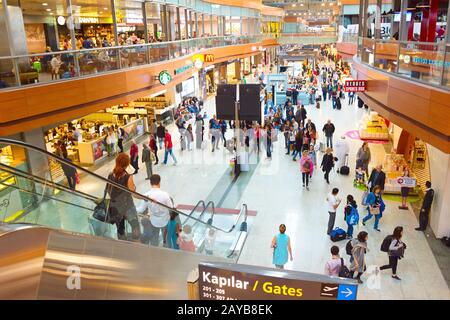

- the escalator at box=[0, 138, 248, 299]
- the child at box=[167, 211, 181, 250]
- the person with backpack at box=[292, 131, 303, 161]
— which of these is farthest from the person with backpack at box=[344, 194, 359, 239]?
the person with backpack at box=[292, 131, 303, 161]

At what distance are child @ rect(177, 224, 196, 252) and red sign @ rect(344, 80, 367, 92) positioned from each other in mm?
8057

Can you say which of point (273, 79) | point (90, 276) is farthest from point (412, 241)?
point (273, 79)

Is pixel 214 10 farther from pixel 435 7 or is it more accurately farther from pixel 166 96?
pixel 435 7

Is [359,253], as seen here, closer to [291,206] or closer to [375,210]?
[375,210]

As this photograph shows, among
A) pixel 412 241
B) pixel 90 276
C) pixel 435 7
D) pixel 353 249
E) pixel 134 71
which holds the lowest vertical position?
pixel 412 241

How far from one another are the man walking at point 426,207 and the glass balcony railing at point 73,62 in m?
9.92

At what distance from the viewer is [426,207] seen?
1026 cm

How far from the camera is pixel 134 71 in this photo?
14.9 meters

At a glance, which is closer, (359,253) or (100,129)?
(359,253)

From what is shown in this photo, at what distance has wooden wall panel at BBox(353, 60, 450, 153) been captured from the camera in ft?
24.9

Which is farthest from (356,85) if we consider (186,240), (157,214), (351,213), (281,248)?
(157,214)

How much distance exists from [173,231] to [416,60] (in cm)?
638

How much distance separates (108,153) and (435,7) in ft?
41.6

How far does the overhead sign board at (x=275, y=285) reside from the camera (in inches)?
156
